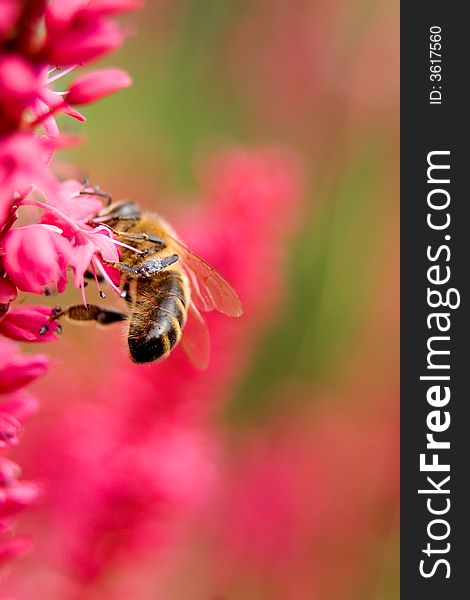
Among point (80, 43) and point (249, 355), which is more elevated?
point (249, 355)

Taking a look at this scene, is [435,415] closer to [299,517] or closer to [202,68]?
[299,517]

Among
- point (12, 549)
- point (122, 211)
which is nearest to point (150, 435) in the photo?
point (122, 211)

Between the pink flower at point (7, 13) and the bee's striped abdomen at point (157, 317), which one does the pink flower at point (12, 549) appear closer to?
the bee's striped abdomen at point (157, 317)

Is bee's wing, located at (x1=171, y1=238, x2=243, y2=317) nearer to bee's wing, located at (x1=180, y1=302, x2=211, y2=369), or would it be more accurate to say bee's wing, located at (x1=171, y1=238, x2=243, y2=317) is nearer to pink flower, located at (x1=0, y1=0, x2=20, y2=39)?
bee's wing, located at (x1=180, y1=302, x2=211, y2=369)

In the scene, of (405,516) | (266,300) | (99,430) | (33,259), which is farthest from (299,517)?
(33,259)

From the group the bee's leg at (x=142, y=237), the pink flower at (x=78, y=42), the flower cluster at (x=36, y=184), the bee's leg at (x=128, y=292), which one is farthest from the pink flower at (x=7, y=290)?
the bee's leg at (x=128, y=292)

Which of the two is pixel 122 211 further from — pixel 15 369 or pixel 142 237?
pixel 15 369

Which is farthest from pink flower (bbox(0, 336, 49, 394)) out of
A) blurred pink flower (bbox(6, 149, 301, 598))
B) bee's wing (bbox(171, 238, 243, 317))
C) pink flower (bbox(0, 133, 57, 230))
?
blurred pink flower (bbox(6, 149, 301, 598))
